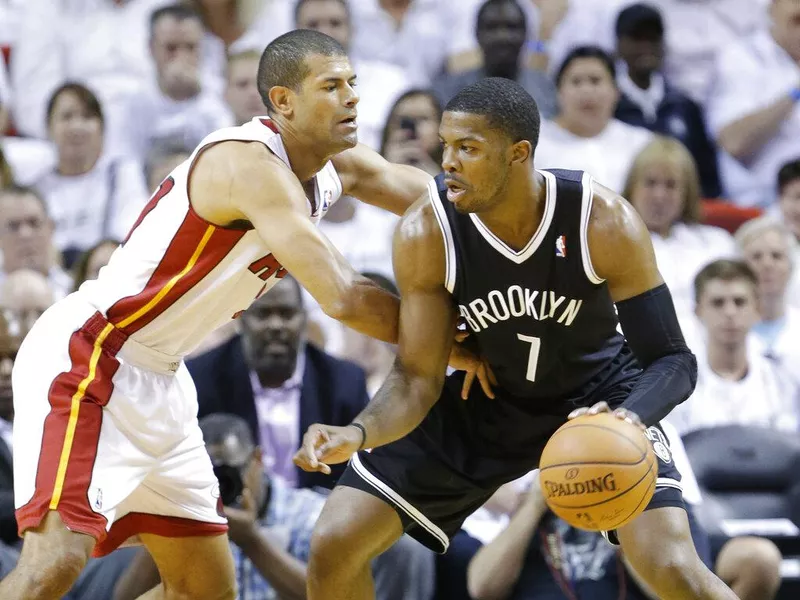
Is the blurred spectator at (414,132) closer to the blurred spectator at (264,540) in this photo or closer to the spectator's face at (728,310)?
the spectator's face at (728,310)

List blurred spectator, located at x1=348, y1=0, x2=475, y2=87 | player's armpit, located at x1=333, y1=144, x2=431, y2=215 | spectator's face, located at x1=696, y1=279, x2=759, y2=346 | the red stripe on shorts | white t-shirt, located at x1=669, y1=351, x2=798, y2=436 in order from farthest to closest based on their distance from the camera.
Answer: blurred spectator, located at x1=348, y1=0, x2=475, y2=87
spectator's face, located at x1=696, y1=279, x2=759, y2=346
white t-shirt, located at x1=669, y1=351, x2=798, y2=436
player's armpit, located at x1=333, y1=144, x2=431, y2=215
the red stripe on shorts

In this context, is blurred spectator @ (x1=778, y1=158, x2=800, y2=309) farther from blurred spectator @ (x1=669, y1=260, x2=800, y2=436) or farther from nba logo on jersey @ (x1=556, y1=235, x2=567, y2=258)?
nba logo on jersey @ (x1=556, y1=235, x2=567, y2=258)

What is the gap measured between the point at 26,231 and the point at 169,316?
405 cm

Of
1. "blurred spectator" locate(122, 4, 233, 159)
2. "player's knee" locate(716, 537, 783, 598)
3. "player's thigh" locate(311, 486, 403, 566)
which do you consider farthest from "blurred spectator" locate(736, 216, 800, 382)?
"player's thigh" locate(311, 486, 403, 566)

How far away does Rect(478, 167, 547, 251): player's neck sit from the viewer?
14.3ft

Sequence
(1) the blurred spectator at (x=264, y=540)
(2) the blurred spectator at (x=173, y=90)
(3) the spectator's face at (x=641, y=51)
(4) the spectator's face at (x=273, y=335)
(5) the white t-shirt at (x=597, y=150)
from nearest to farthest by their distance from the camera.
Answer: (1) the blurred spectator at (x=264, y=540), (4) the spectator's face at (x=273, y=335), (5) the white t-shirt at (x=597, y=150), (2) the blurred spectator at (x=173, y=90), (3) the spectator's face at (x=641, y=51)

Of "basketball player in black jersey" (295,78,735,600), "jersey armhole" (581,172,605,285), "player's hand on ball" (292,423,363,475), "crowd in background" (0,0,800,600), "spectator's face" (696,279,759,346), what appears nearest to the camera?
"player's hand on ball" (292,423,363,475)

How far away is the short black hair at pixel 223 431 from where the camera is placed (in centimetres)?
590

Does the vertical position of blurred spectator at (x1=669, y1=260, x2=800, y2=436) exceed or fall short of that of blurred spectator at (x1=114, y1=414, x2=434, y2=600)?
it exceeds it

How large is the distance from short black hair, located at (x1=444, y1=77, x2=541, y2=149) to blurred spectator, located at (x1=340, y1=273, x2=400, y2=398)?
3.20 meters

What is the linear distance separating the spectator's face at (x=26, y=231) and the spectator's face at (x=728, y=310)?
A: 13.3 feet

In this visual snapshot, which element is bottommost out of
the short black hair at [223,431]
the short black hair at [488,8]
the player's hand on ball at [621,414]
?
the short black hair at [223,431]

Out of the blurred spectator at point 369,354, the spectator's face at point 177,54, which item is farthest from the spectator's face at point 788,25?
the spectator's face at point 177,54

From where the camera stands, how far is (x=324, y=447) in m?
4.01
